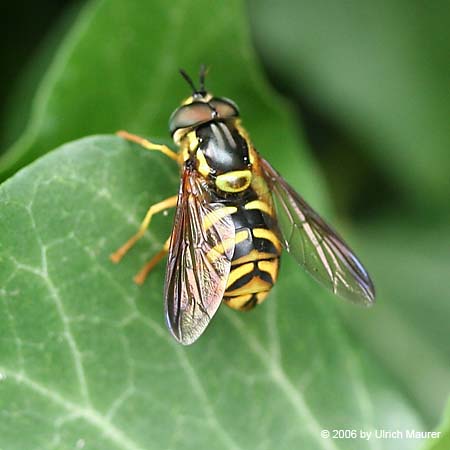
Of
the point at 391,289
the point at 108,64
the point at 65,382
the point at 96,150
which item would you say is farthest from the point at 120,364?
the point at 391,289

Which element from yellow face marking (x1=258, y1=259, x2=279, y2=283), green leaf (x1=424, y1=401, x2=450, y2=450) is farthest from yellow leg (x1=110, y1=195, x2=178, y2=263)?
green leaf (x1=424, y1=401, x2=450, y2=450)

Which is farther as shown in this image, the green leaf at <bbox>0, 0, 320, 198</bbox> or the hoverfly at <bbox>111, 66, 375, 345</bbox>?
the green leaf at <bbox>0, 0, 320, 198</bbox>

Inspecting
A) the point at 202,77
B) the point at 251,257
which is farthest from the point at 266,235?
the point at 202,77

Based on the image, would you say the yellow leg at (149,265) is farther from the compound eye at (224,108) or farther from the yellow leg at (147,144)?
the compound eye at (224,108)

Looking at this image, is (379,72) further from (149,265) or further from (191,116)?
(149,265)

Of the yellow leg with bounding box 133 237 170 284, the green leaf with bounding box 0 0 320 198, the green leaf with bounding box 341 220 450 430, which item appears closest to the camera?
the yellow leg with bounding box 133 237 170 284

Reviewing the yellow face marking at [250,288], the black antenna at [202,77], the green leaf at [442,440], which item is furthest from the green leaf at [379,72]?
the green leaf at [442,440]

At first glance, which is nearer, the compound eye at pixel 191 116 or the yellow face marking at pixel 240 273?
the yellow face marking at pixel 240 273

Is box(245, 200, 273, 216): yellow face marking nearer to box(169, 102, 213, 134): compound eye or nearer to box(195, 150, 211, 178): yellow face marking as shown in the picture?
box(195, 150, 211, 178): yellow face marking
